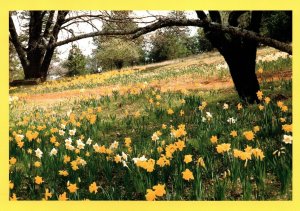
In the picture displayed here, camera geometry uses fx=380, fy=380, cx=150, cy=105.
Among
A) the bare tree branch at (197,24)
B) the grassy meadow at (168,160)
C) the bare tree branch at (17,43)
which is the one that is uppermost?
the bare tree branch at (17,43)

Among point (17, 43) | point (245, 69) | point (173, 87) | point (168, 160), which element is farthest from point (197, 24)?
point (17, 43)

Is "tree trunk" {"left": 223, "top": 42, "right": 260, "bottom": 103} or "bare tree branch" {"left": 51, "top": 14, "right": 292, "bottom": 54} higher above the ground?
"bare tree branch" {"left": 51, "top": 14, "right": 292, "bottom": 54}

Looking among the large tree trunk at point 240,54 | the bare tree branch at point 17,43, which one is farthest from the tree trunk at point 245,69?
the bare tree branch at point 17,43

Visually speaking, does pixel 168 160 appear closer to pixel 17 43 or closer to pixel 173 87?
pixel 173 87

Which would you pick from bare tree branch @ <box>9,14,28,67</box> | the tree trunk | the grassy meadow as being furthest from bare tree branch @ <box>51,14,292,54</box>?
bare tree branch @ <box>9,14,28,67</box>

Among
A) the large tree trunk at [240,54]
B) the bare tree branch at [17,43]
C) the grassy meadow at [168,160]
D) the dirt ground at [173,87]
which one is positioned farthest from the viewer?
the bare tree branch at [17,43]

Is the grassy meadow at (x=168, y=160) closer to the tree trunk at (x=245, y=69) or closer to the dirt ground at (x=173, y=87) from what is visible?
the tree trunk at (x=245, y=69)

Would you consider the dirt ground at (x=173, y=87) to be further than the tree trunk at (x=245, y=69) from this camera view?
Yes

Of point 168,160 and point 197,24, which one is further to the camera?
point 197,24

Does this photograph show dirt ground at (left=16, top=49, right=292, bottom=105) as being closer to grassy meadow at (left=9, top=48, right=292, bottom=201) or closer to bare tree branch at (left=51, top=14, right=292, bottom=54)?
grassy meadow at (left=9, top=48, right=292, bottom=201)

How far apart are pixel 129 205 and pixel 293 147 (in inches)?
62.2

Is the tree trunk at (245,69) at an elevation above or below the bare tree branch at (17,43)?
below

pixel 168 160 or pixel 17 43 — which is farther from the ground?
pixel 17 43

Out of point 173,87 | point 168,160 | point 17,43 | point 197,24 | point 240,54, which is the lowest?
point 168,160
